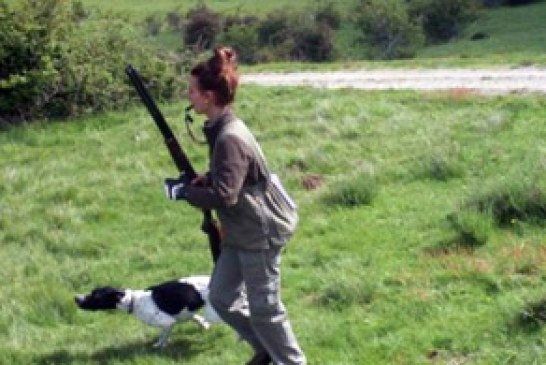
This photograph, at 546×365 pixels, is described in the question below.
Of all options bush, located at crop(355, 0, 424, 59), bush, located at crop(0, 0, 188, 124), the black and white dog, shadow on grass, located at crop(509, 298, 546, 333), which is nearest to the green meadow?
shadow on grass, located at crop(509, 298, 546, 333)

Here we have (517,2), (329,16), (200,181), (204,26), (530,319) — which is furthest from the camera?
(517,2)

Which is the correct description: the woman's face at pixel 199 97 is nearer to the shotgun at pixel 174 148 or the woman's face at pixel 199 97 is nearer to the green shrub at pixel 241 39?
the shotgun at pixel 174 148

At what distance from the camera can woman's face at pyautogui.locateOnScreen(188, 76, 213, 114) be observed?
651cm

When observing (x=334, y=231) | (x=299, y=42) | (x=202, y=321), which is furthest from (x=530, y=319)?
(x=299, y=42)

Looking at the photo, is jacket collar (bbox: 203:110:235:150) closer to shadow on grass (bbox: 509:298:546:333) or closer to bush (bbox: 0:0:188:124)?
shadow on grass (bbox: 509:298:546:333)

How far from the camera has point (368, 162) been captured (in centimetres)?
1344

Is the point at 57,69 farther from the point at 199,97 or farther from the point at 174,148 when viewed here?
the point at 199,97

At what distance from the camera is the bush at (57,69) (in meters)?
18.3

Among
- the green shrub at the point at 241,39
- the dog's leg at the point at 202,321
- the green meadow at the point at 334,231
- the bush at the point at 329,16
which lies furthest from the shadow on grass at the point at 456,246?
the bush at the point at 329,16

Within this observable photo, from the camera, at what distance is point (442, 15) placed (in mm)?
56094

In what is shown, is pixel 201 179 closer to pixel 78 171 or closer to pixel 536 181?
pixel 536 181

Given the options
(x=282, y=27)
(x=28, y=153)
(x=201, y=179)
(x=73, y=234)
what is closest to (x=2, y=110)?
(x=28, y=153)

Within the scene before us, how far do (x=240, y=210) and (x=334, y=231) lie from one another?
14.4 ft

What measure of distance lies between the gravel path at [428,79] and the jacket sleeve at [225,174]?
39.8 feet
